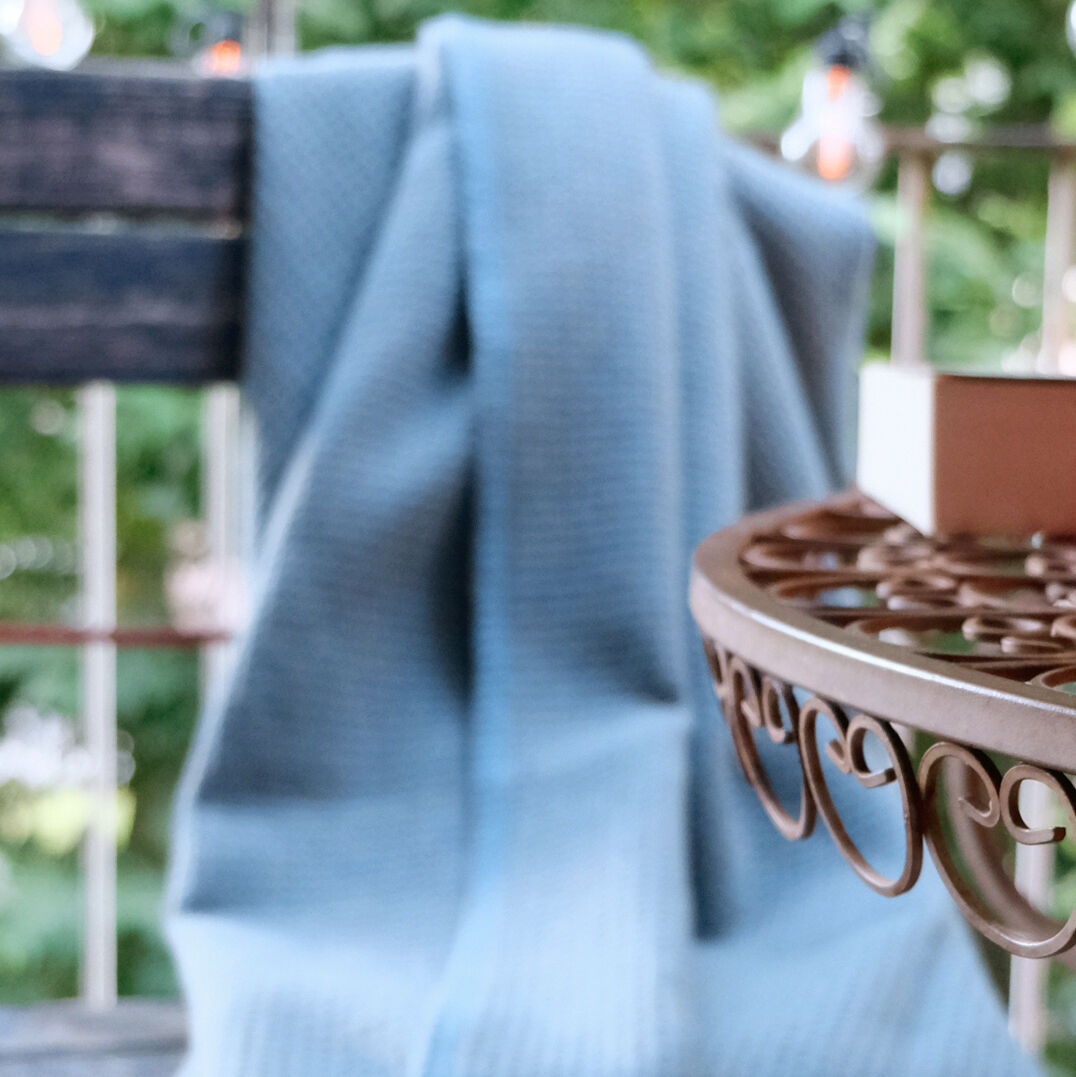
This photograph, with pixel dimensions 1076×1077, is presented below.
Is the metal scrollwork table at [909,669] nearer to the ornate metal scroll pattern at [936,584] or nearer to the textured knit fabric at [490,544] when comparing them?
the ornate metal scroll pattern at [936,584]

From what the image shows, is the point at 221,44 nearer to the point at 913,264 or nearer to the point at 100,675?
the point at 100,675

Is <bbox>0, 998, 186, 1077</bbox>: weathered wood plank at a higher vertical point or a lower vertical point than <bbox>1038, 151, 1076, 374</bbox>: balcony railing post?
lower

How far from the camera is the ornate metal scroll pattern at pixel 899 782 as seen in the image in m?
0.27

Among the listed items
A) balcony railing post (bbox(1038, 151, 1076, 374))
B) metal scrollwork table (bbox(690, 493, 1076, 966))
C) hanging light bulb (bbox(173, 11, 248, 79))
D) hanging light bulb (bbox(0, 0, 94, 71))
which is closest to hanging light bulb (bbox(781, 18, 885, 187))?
balcony railing post (bbox(1038, 151, 1076, 374))

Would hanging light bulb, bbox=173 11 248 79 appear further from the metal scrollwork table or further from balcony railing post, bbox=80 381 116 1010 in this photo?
the metal scrollwork table

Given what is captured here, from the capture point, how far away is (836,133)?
4.04ft

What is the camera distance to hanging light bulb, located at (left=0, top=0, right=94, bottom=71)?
109cm

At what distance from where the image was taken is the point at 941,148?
4.30 feet

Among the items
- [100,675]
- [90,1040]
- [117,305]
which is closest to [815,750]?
[117,305]

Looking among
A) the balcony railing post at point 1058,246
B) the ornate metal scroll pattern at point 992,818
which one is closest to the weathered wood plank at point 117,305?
the ornate metal scroll pattern at point 992,818

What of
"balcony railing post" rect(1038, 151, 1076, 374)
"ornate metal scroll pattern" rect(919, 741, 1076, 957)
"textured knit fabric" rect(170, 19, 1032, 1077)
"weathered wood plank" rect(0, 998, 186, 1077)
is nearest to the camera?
"ornate metal scroll pattern" rect(919, 741, 1076, 957)

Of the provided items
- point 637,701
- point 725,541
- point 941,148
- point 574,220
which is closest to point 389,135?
point 574,220

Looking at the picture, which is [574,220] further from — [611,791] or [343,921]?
[343,921]

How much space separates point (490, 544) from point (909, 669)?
0.61 metres
